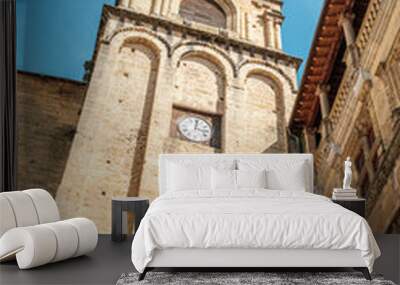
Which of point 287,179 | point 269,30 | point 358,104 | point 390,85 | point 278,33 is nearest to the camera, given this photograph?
point 287,179

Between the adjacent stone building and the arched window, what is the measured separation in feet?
6.78

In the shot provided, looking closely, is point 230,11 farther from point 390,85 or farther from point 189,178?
point 189,178

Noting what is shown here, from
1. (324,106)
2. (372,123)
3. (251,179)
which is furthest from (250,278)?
(324,106)

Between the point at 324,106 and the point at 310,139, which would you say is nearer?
the point at 324,106

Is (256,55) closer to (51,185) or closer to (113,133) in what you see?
(113,133)

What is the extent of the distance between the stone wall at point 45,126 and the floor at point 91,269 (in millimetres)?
2565

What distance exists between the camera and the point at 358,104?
5.69m

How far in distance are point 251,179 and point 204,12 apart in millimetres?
4333

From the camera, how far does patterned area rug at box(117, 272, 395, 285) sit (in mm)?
2863

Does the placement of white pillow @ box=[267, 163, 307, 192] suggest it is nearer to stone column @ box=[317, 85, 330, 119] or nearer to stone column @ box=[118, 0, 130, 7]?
stone column @ box=[317, 85, 330, 119]

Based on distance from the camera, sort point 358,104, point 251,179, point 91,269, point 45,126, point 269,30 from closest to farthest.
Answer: point 91,269
point 251,179
point 358,104
point 45,126
point 269,30

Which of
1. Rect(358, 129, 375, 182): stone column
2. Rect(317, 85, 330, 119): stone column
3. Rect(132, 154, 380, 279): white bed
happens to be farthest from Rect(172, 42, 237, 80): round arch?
Rect(132, 154, 380, 279): white bed

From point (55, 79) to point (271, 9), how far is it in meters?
4.00

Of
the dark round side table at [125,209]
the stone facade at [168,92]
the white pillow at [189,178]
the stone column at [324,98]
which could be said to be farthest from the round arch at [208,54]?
the dark round side table at [125,209]
